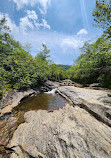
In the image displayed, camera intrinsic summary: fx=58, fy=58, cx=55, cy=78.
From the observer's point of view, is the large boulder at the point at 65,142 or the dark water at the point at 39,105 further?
the dark water at the point at 39,105

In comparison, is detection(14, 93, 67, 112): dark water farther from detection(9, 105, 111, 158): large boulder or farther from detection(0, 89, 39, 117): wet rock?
detection(9, 105, 111, 158): large boulder

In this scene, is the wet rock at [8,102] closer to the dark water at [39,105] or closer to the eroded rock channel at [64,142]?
the dark water at [39,105]

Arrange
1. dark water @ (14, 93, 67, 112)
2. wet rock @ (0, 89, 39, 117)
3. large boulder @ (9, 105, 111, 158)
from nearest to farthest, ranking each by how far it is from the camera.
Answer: large boulder @ (9, 105, 111, 158), wet rock @ (0, 89, 39, 117), dark water @ (14, 93, 67, 112)

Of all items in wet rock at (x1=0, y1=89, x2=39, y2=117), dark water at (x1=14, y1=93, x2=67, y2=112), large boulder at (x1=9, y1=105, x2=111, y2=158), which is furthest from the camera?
dark water at (x1=14, y1=93, x2=67, y2=112)

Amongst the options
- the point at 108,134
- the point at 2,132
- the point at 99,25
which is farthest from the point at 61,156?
the point at 99,25

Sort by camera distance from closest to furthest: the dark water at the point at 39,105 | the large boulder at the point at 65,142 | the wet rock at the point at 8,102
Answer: the large boulder at the point at 65,142, the wet rock at the point at 8,102, the dark water at the point at 39,105

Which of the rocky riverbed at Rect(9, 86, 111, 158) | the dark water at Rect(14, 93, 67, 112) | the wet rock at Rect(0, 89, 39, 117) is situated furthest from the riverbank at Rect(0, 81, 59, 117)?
the rocky riverbed at Rect(9, 86, 111, 158)

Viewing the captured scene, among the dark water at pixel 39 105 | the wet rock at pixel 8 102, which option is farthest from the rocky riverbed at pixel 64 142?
the wet rock at pixel 8 102

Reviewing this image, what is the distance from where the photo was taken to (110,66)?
1012cm

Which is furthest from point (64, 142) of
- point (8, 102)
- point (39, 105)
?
point (8, 102)

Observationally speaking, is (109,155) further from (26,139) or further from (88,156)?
(26,139)

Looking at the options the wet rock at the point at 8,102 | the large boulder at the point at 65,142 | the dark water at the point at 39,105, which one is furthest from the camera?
the dark water at the point at 39,105

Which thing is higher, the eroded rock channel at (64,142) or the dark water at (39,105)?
the eroded rock channel at (64,142)

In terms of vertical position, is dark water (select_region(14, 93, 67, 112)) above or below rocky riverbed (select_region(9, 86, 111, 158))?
below
